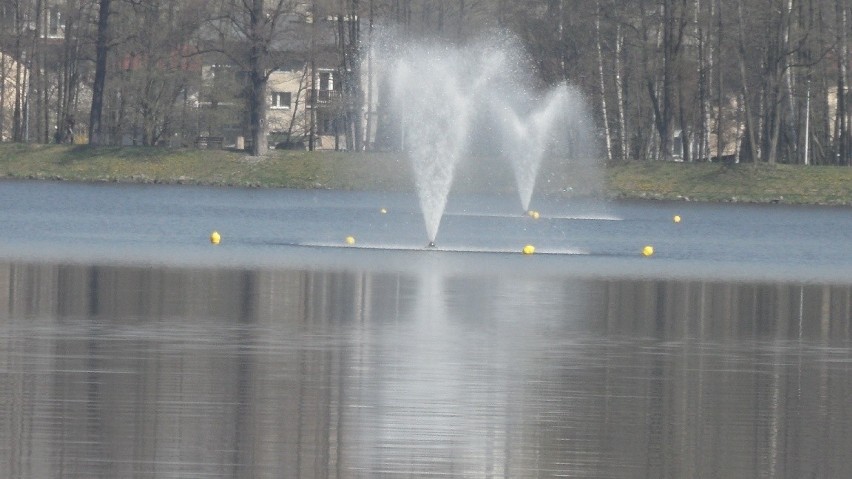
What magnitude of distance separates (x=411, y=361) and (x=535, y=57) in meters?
54.7

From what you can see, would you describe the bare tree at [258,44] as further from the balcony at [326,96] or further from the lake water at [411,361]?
the lake water at [411,361]

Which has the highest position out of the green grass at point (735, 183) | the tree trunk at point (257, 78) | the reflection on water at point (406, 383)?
the tree trunk at point (257, 78)

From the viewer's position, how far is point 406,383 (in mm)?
13344

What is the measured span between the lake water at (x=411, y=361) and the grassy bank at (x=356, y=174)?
28130 millimetres

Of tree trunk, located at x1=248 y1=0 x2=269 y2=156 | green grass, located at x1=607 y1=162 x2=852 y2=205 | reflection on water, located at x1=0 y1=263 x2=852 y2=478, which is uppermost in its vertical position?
tree trunk, located at x1=248 y1=0 x2=269 y2=156

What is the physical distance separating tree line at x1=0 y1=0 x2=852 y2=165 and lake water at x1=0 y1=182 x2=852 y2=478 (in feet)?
109

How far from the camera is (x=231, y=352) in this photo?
14805 mm

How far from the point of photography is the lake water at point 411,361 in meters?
10.5

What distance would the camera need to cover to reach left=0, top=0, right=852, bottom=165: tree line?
63.9 metres

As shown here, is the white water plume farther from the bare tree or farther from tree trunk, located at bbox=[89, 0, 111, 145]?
tree trunk, located at bbox=[89, 0, 111, 145]

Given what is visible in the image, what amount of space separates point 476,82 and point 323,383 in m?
29.5

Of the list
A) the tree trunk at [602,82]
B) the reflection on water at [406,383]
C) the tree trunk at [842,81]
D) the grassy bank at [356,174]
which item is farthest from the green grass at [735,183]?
the reflection on water at [406,383]

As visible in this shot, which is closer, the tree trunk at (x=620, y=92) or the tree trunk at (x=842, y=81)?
the tree trunk at (x=842, y=81)

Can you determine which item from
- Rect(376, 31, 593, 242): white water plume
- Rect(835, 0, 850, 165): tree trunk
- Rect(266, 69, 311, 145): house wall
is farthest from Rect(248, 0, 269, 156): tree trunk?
Rect(835, 0, 850, 165): tree trunk
